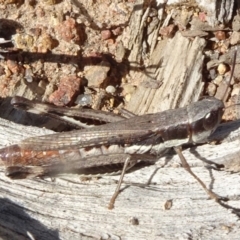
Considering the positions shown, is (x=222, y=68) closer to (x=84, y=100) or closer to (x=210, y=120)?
(x=210, y=120)

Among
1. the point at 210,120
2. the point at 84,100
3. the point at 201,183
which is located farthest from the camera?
the point at 84,100

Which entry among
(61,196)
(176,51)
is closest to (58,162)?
(61,196)

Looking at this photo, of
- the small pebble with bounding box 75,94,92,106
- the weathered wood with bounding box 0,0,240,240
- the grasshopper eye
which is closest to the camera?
the weathered wood with bounding box 0,0,240,240

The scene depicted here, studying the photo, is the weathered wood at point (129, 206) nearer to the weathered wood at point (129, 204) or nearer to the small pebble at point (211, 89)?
the weathered wood at point (129, 204)

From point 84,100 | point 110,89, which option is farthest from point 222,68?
point 84,100

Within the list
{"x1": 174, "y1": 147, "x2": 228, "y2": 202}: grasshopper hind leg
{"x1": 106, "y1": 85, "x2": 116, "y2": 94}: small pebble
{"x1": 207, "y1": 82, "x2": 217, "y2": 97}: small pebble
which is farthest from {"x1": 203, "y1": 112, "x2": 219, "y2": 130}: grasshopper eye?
Answer: {"x1": 106, "y1": 85, "x2": 116, "y2": 94}: small pebble

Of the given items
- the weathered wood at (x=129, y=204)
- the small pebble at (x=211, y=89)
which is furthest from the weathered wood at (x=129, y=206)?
the small pebble at (x=211, y=89)

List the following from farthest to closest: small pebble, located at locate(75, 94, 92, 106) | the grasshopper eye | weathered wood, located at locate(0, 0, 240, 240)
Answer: small pebble, located at locate(75, 94, 92, 106), the grasshopper eye, weathered wood, located at locate(0, 0, 240, 240)

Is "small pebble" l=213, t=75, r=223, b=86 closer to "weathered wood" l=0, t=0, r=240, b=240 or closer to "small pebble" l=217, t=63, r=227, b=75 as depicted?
"small pebble" l=217, t=63, r=227, b=75
